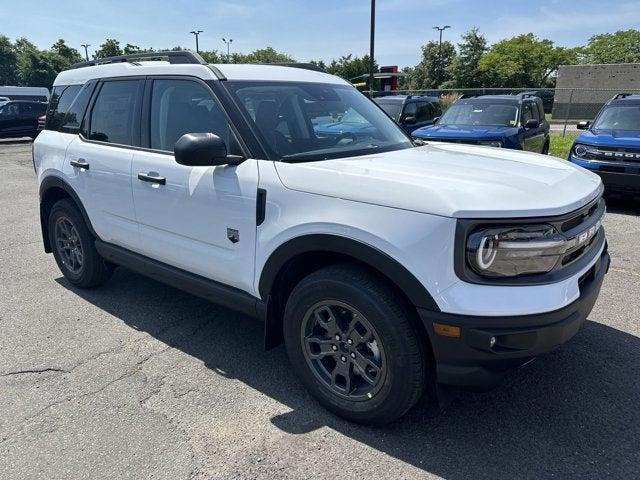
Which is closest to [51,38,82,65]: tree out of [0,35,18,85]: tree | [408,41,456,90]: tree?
[0,35,18,85]: tree

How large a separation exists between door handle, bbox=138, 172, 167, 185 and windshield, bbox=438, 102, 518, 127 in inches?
310

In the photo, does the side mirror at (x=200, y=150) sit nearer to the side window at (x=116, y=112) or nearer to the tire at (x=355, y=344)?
the tire at (x=355, y=344)

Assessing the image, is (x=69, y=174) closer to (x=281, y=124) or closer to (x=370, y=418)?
(x=281, y=124)

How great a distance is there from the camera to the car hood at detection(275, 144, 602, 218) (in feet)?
7.38

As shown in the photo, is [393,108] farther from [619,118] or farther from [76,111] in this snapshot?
[76,111]

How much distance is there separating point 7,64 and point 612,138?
Answer: 3117 inches

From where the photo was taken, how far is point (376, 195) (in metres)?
2.44

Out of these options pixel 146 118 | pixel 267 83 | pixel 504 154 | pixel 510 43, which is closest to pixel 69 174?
pixel 146 118

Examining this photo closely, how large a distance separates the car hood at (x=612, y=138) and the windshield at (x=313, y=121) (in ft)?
17.3

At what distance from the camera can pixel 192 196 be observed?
3.22 meters

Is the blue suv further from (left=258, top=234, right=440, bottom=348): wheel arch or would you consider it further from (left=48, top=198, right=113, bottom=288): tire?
(left=48, top=198, right=113, bottom=288): tire

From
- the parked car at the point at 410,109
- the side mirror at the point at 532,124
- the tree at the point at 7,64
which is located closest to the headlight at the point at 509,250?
the side mirror at the point at 532,124

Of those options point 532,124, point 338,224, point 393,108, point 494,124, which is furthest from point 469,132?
point 338,224

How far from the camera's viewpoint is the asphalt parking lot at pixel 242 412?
2492mm
